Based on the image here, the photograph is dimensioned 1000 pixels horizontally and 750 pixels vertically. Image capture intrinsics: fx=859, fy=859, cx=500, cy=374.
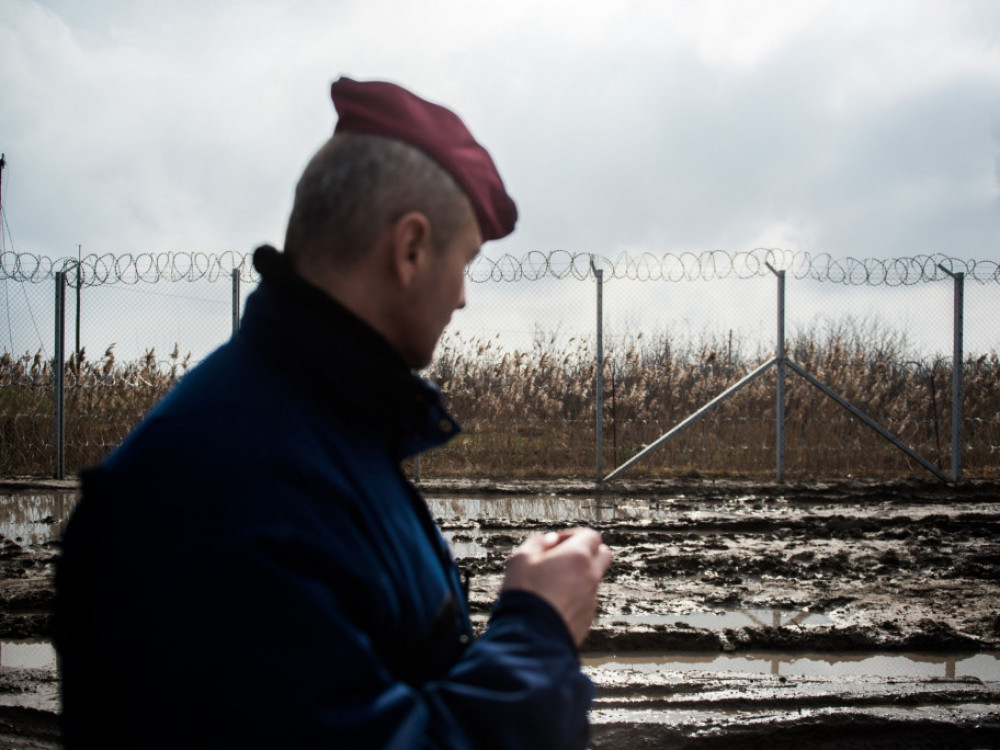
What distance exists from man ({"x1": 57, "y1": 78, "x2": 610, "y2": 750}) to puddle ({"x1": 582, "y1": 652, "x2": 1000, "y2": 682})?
3.36 meters

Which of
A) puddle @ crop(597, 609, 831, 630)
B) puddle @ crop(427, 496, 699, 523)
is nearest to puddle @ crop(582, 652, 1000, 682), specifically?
puddle @ crop(597, 609, 831, 630)

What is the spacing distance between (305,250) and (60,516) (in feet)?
28.0

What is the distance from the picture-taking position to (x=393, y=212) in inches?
45.6

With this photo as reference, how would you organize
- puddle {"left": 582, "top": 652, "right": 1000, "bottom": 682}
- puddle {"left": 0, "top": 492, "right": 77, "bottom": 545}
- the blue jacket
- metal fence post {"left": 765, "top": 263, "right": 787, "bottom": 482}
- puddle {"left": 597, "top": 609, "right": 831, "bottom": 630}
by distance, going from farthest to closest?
metal fence post {"left": 765, "top": 263, "right": 787, "bottom": 482}
puddle {"left": 0, "top": 492, "right": 77, "bottom": 545}
puddle {"left": 597, "top": 609, "right": 831, "bottom": 630}
puddle {"left": 582, "top": 652, "right": 1000, "bottom": 682}
the blue jacket

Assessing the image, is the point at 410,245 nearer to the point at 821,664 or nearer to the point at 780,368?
the point at 821,664

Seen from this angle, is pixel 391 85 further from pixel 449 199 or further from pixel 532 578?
pixel 532 578

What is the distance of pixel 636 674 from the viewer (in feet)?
13.6

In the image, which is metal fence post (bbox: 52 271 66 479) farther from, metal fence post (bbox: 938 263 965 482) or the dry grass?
metal fence post (bbox: 938 263 965 482)

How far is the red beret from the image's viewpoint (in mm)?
1209

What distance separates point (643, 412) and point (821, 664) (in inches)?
317

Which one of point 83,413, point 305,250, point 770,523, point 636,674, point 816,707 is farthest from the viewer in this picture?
point 83,413

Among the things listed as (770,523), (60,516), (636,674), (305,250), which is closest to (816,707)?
(636,674)

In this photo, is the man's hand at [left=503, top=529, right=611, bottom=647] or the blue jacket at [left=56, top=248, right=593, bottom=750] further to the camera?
the man's hand at [left=503, top=529, right=611, bottom=647]

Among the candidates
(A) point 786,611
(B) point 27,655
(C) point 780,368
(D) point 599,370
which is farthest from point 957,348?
(B) point 27,655
